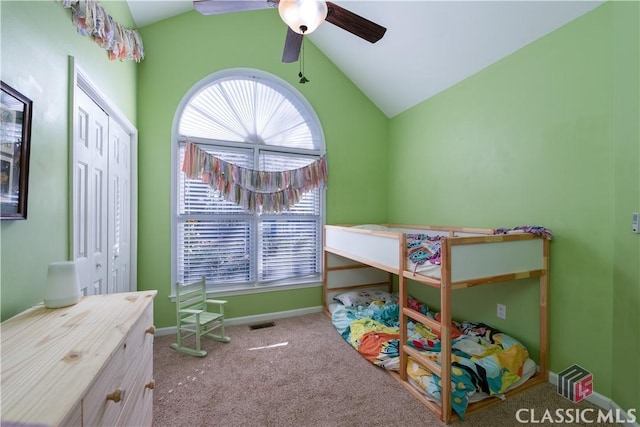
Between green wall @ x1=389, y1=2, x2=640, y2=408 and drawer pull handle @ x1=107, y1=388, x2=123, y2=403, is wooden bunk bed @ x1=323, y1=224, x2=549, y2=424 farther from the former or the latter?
drawer pull handle @ x1=107, y1=388, x2=123, y2=403

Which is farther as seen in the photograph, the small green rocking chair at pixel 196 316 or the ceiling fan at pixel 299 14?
the small green rocking chair at pixel 196 316

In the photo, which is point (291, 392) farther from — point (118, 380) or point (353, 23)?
point (353, 23)

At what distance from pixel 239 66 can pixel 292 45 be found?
126 cm

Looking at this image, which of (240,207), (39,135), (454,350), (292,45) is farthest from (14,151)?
(454,350)

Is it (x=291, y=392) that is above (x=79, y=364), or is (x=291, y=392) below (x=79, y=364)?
below

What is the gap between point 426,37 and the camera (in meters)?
2.38

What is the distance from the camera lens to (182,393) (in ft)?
5.89

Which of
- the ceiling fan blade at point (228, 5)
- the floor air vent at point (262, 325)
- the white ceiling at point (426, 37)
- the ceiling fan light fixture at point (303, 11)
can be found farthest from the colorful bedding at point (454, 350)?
the ceiling fan blade at point (228, 5)

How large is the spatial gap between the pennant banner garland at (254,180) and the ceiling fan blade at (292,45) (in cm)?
123

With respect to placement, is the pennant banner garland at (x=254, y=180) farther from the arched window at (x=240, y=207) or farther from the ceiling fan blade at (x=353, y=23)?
the ceiling fan blade at (x=353, y=23)

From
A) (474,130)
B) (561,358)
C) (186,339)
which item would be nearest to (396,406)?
(561,358)

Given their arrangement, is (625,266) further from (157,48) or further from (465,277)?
(157,48)

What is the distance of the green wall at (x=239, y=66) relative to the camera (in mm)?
2580

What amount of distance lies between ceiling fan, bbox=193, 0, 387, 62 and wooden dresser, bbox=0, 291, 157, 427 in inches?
61.7
